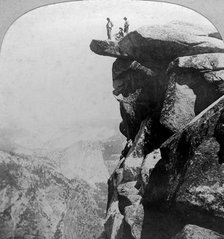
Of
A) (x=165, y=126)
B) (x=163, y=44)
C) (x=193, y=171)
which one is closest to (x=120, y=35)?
(x=163, y=44)

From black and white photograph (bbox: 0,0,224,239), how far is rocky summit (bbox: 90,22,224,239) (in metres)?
0.02

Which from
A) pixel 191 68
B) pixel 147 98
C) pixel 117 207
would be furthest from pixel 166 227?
pixel 191 68

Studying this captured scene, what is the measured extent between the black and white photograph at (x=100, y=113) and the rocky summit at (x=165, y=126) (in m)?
0.02

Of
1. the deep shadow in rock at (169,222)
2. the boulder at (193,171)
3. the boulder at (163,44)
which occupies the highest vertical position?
the boulder at (163,44)

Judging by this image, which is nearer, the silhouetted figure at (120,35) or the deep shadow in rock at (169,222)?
the deep shadow in rock at (169,222)

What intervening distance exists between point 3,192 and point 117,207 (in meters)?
1.75

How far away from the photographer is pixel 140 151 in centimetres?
657

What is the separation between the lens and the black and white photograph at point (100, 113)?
18.5 feet

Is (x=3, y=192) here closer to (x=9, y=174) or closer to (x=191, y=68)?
(x=9, y=174)

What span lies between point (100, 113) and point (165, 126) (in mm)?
1110

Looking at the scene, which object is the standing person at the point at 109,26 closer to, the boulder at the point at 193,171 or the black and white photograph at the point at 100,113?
the black and white photograph at the point at 100,113

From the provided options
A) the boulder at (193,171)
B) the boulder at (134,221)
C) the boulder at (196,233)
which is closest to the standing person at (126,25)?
the boulder at (193,171)

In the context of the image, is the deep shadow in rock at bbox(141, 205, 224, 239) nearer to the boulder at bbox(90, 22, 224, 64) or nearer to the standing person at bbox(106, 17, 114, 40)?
the boulder at bbox(90, 22, 224, 64)

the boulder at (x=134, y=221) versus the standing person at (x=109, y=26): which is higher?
the standing person at (x=109, y=26)
